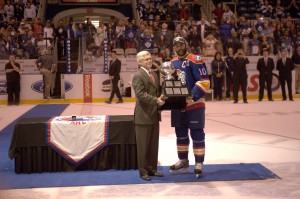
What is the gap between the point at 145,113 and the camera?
25.4 feet

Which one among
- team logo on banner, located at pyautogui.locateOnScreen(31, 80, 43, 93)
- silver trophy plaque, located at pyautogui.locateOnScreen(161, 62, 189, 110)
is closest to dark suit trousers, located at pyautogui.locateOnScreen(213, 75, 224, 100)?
team logo on banner, located at pyautogui.locateOnScreen(31, 80, 43, 93)

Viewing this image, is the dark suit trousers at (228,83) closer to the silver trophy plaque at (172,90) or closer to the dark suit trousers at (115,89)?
the dark suit trousers at (115,89)

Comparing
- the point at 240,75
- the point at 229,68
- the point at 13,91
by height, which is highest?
the point at 229,68

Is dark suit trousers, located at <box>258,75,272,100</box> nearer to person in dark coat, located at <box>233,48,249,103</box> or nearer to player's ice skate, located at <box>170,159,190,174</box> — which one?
person in dark coat, located at <box>233,48,249,103</box>

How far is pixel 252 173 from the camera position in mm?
8148

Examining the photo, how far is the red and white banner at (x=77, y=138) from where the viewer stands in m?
→ 8.32

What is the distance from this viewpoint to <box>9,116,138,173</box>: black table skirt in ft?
27.1

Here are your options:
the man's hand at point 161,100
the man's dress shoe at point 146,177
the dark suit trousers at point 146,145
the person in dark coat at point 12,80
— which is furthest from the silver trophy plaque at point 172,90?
the person in dark coat at point 12,80

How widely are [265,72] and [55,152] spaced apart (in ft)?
43.0

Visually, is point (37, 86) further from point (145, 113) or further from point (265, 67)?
point (145, 113)

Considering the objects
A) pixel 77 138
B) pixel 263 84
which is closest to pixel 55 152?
pixel 77 138

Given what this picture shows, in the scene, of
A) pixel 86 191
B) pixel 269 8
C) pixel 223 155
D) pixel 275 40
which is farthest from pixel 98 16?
pixel 86 191

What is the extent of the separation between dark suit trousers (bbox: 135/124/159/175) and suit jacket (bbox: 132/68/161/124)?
11cm

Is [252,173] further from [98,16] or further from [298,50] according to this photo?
[98,16]
